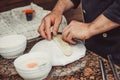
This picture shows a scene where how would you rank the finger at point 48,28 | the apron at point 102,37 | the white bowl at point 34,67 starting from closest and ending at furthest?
the white bowl at point 34,67 → the finger at point 48,28 → the apron at point 102,37

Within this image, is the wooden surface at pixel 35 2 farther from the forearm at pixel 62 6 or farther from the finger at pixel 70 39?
the finger at pixel 70 39

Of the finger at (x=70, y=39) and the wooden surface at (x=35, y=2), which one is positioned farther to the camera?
the wooden surface at (x=35, y=2)

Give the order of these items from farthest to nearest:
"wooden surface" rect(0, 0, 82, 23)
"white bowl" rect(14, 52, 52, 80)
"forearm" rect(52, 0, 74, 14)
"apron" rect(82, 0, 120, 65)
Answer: "wooden surface" rect(0, 0, 82, 23)
"forearm" rect(52, 0, 74, 14)
"apron" rect(82, 0, 120, 65)
"white bowl" rect(14, 52, 52, 80)

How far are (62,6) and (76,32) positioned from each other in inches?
22.2

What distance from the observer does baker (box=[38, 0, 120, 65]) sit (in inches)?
58.9

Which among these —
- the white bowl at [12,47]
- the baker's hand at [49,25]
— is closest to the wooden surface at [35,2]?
Result: the baker's hand at [49,25]

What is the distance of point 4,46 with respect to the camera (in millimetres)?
1546

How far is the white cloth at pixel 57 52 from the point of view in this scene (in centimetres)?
144

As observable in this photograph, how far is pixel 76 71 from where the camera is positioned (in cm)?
138

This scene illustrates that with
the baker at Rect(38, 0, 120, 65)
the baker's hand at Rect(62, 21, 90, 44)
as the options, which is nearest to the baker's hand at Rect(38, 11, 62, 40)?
the baker at Rect(38, 0, 120, 65)

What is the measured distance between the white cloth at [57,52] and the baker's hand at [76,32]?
2.8 inches

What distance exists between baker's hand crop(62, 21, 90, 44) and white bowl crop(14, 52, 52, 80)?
0.77ft

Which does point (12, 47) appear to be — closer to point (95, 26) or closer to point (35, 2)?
point (95, 26)

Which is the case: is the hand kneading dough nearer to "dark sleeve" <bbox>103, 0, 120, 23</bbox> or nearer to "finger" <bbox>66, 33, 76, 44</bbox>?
"finger" <bbox>66, 33, 76, 44</bbox>
